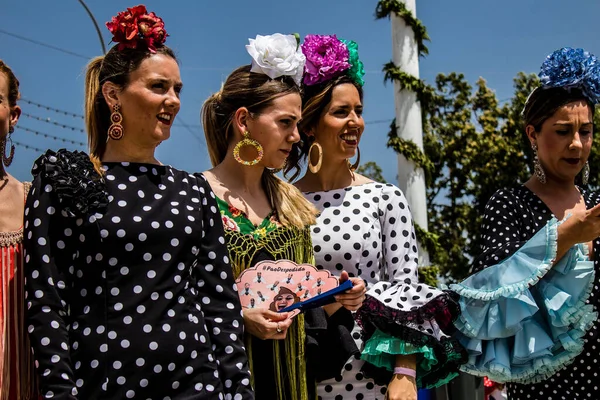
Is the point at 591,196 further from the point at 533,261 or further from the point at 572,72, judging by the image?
the point at 533,261

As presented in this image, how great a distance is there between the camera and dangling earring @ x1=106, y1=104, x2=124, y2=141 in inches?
119

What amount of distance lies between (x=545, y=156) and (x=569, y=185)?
A: 8.3 inches

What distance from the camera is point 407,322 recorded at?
3.36 m

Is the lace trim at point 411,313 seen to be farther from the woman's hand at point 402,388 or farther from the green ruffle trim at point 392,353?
the woman's hand at point 402,388

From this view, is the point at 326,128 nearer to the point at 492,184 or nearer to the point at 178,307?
the point at 178,307

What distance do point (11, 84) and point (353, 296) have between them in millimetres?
1556

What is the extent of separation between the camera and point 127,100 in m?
3.06

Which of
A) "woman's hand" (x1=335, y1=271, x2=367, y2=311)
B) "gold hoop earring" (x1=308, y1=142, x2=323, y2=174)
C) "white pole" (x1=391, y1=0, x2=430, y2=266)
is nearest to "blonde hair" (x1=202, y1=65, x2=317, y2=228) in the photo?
"gold hoop earring" (x1=308, y1=142, x2=323, y2=174)

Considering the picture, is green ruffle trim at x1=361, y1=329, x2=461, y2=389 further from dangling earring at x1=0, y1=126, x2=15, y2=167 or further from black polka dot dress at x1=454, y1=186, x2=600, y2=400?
dangling earring at x1=0, y1=126, x2=15, y2=167

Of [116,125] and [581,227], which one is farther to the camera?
[581,227]

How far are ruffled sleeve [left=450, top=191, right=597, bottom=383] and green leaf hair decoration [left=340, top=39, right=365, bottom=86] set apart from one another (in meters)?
1.10

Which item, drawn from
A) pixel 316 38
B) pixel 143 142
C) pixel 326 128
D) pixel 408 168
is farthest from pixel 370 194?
pixel 408 168

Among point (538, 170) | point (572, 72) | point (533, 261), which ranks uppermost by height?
point (572, 72)

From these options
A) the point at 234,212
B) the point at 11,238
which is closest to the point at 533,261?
the point at 234,212
